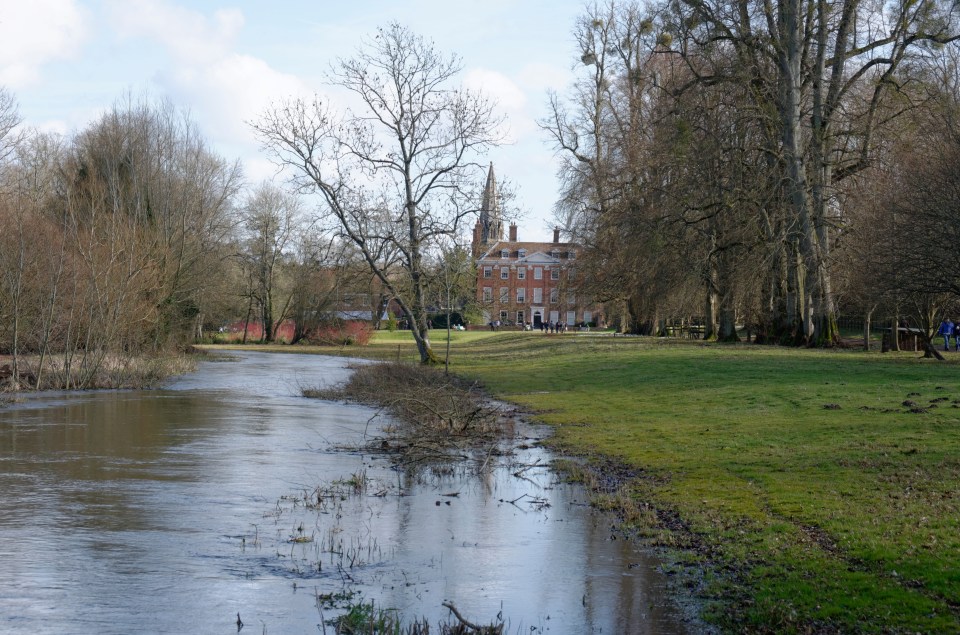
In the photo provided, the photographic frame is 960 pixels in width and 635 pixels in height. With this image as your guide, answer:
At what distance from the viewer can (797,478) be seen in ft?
40.2

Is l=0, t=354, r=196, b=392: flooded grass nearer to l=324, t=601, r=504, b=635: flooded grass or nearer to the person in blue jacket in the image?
l=324, t=601, r=504, b=635: flooded grass

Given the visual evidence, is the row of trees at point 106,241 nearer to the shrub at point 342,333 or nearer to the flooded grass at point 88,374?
the flooded grass at point 88,374

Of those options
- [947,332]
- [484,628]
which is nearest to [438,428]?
[484,628]

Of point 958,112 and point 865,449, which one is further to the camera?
point 958,112

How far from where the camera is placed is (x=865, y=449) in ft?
45.0

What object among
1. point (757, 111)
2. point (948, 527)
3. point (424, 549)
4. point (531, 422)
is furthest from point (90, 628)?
point (757, 111)

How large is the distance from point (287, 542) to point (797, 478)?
6636mm

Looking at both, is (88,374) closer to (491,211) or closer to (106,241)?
(106,241)

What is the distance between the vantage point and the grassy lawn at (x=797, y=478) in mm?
7652

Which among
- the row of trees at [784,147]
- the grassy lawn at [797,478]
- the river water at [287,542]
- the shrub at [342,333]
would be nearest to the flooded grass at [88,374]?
the river water at [287,542]

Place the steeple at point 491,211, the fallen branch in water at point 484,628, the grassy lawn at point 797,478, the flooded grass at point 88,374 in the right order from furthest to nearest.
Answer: the steeple at point 491,211 < the flooded grass at point 88,374 < the grassy lawn at point 797,478 < the fallen branch in water at point 484,628

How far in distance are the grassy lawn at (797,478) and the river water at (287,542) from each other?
36.5 inches

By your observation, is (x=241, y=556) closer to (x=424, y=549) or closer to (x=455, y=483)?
(x=424, y=549)

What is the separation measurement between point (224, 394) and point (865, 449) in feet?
70.3
